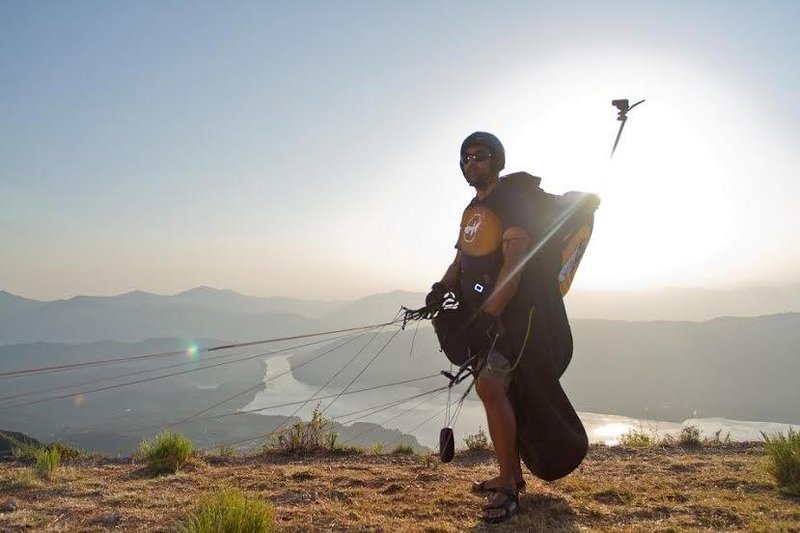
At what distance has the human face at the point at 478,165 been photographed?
3902 mm

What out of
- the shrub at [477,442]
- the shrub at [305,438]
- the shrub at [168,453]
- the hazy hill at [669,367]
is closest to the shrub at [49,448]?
the shrub at [168,453]

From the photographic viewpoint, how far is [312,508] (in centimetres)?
364

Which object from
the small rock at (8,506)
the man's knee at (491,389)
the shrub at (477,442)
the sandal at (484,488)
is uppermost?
the man's knee at (491,389)

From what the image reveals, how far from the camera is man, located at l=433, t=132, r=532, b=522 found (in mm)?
3506

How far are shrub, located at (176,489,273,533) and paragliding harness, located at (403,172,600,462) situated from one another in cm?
162

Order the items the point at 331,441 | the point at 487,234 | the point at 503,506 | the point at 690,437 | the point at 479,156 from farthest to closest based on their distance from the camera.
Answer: the point at 331,441
the point at 690,437
the point at 479,156
the point at 487,234
the point at 503,506

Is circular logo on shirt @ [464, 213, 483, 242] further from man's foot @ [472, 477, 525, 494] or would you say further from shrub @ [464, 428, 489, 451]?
shrub @ [464, 428, 489, 451]

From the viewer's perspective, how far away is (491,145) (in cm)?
393

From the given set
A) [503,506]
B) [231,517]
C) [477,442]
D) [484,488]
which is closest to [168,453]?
[231,517]

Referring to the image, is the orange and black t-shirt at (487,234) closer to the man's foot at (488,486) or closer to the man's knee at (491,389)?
the man's knee at (491,389)

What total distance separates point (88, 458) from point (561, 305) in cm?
736

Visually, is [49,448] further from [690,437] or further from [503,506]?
[690,437]

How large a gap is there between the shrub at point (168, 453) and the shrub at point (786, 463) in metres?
6.07

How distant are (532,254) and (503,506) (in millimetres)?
1881
